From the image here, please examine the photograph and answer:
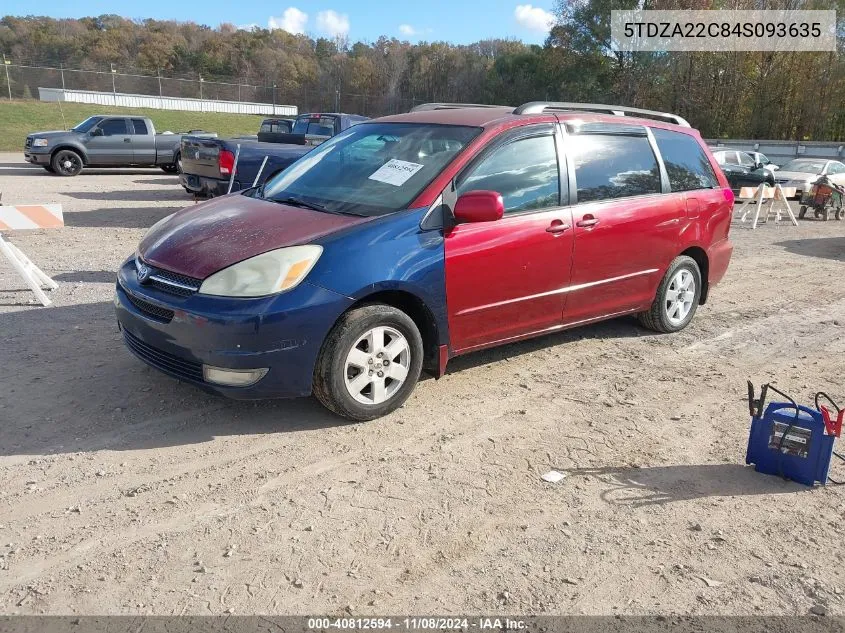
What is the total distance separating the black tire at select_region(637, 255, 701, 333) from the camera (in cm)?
604

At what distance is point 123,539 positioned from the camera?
9.82ft

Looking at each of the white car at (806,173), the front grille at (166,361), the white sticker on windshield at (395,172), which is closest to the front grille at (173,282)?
the front grille at (166,361)

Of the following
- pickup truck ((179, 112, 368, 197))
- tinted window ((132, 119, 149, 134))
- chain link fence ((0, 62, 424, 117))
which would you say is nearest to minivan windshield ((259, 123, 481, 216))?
pickup truck ((179, 112, 368, 197))

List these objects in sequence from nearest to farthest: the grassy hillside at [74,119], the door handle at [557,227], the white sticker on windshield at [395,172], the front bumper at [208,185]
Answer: the white sticker on windshield at [395,172], the door handle at [557,227], the front bumper at [208,185], the grassy hillside at [74,119]

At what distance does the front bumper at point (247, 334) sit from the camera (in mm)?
3754

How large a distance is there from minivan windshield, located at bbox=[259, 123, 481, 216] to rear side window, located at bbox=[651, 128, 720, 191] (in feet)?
6.91

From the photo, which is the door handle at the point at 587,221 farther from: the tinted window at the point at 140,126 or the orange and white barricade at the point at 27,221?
the tinted window at the point at 140,126

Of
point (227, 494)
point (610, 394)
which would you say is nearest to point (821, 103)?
point (610, 394)

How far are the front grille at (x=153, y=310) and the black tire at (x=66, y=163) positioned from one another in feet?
56.0

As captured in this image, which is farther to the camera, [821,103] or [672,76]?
[672,76]

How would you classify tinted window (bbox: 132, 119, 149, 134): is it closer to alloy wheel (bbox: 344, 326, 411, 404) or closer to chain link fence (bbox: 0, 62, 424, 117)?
alloy wheel (bbox: 344, 326, 411, 404)

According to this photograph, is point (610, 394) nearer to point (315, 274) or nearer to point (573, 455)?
point (573, 455)

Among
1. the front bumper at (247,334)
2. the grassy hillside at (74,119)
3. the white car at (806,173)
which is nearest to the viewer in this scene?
the front bumper at (247,334)

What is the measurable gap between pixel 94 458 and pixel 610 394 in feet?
10.6
